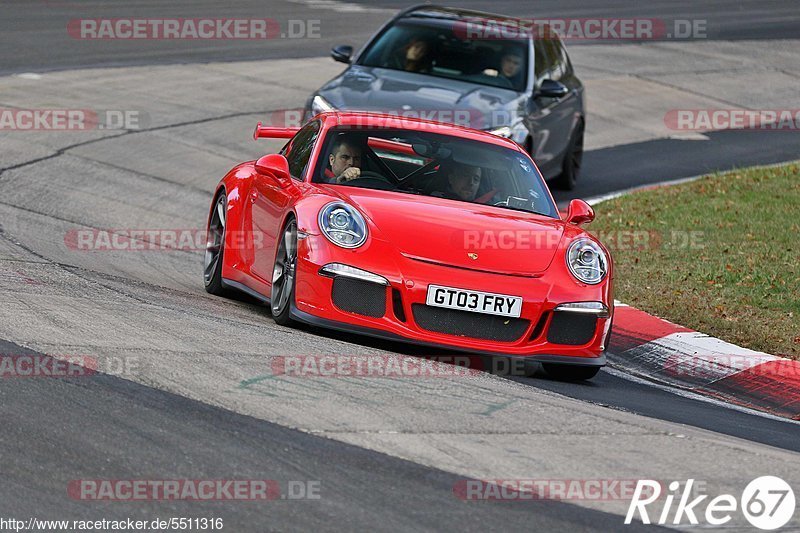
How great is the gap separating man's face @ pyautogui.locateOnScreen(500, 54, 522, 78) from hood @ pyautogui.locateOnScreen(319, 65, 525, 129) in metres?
0.40

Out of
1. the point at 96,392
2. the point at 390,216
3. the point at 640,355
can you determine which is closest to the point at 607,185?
the point at 640,355

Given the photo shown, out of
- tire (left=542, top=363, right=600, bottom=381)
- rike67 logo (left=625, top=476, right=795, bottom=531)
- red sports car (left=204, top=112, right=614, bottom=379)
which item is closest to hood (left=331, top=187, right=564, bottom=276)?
red sports car (left=204, top=112, right=614, bottom=379)

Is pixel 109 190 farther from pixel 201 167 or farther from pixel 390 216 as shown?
pixel 390 216

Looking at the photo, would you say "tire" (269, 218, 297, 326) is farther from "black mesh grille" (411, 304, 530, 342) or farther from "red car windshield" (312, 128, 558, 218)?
"black mesh grille" (411, 304, 530, 342)

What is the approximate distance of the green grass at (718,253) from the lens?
9.77 meters

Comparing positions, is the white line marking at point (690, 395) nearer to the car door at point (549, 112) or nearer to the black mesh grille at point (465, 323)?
the black mesh grille at point (465, 323)

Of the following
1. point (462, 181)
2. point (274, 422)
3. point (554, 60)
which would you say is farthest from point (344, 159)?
point (554, 60)

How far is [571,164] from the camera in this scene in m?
16.2

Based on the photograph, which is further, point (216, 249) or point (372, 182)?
point (216, 249)

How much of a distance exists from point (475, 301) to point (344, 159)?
177cm

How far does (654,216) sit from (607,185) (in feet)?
10.1

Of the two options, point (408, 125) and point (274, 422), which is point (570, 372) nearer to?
point (408, 125)

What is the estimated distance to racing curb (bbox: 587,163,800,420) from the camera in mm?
8312

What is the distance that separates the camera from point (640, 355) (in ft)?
30.1
